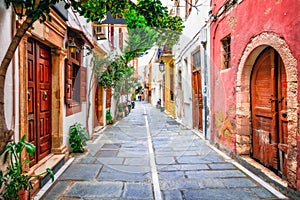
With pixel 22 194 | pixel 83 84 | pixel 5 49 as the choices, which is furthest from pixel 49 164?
pixel 83 84

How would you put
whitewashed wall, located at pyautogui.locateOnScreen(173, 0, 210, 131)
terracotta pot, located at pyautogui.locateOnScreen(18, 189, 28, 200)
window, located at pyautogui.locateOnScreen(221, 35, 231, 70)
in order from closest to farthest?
terracotta pot, located at pyautogui.locateOnScreen(18, 189, 28, 200) < window, located at pyautogui.locateOnScreen(221, 35, 231, 70) < whitewashed wall, located at pyautogui.locateOnScreen(173, 0, 210, 131)

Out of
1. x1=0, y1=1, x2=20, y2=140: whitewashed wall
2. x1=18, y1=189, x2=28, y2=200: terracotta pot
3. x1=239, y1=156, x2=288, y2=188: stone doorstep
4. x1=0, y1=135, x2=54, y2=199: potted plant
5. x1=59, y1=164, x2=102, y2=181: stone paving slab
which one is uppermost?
x1=0, y1=1, x2=20, y2=140: whitewashed wall

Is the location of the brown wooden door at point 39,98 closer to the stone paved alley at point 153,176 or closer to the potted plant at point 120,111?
the stone paved alley at point 153,176

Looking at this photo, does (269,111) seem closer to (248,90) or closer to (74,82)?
(248,90)

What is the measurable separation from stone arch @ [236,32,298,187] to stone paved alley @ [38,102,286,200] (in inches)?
18.8

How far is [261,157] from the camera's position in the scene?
427 centimetres

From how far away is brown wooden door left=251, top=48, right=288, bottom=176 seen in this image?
11.8ft

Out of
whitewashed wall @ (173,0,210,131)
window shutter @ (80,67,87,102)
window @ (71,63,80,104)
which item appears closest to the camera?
window @ (71,63,80,104)

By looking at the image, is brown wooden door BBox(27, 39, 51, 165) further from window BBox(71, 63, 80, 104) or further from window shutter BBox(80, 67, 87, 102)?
window shutter BBox(80, 67, 87, 102)

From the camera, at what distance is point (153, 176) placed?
13.1ft

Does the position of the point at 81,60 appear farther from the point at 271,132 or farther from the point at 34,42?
the point at 271,132

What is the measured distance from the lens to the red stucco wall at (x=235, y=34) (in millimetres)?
3086

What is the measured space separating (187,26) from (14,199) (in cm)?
880

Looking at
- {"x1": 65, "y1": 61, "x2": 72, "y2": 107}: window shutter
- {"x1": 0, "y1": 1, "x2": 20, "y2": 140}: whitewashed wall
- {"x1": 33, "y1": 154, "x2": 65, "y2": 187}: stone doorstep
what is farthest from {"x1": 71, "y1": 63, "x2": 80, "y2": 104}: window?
{"x1": 0, "y1": 1, "x2": 20, "y2": 140}: whitewashed wall
